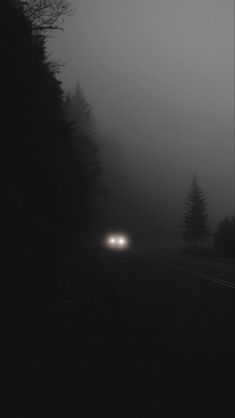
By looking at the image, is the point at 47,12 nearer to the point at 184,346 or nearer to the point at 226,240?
the point at 184,346

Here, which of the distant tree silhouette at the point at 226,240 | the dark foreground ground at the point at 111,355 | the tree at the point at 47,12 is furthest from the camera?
the distant tree silhouette at the point at 226,240

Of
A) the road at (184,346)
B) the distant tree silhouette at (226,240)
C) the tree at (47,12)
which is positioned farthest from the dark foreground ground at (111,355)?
the distant tree silhouette at (226,240)

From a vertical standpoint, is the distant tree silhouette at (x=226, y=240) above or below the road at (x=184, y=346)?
above

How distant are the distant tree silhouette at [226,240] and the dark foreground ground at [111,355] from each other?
20.5m

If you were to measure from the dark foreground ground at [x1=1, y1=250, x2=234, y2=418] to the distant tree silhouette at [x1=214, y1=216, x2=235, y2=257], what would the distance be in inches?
809

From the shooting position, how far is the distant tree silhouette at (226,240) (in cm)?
2764

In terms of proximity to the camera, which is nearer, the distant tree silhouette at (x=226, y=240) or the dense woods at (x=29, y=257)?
the dense woods at (x=29, y=257)

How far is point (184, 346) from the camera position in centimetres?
579

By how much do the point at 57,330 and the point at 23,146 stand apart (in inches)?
207

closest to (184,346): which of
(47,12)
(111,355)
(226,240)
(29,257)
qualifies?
(111,355)

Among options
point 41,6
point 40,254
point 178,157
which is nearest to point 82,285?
point 40,254

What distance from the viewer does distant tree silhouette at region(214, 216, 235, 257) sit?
27.6 metres

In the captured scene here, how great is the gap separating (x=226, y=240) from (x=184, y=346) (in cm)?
2764

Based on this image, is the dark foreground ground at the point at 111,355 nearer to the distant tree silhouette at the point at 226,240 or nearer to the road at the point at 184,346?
the road at the point at 184,346
